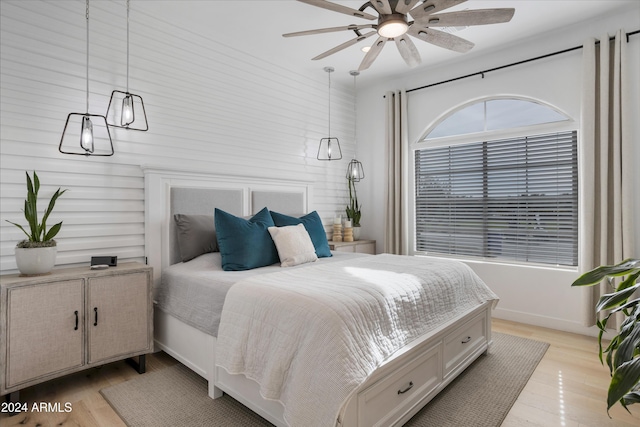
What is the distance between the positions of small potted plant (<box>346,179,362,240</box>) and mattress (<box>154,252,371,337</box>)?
2.14 m

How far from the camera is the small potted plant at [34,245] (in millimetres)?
2195

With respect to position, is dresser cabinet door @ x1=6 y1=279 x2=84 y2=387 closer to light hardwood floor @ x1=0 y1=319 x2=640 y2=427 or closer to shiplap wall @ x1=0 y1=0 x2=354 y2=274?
light hardwood floor @ x1=0 y1=319 x2=640 y2=427

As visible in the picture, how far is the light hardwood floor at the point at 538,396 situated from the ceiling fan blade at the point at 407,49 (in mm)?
2509

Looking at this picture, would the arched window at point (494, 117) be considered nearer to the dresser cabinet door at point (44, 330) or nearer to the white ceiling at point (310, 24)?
the white ceiling at point (310, 24)


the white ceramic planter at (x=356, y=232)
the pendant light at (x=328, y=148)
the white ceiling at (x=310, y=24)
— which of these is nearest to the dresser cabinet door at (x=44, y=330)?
the white ceiling at (x=310, y=24)

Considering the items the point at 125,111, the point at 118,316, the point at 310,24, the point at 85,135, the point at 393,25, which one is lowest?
the point at 118,316

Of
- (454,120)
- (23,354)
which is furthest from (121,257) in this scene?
(454,120)

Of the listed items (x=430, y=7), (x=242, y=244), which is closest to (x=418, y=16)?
(x=430, y=7)

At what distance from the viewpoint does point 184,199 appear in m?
3.18

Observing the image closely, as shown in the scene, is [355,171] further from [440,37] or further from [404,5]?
[404,5]

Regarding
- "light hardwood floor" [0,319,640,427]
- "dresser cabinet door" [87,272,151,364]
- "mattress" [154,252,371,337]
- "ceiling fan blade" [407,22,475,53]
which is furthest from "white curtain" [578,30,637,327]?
"dresser cabinet door" [87,272,151,364]

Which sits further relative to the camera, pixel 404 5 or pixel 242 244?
pixel 242 244

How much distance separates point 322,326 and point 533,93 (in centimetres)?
353

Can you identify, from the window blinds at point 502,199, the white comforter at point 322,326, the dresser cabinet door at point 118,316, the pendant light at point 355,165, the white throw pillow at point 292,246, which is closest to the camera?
the white comforter at point 322,326
